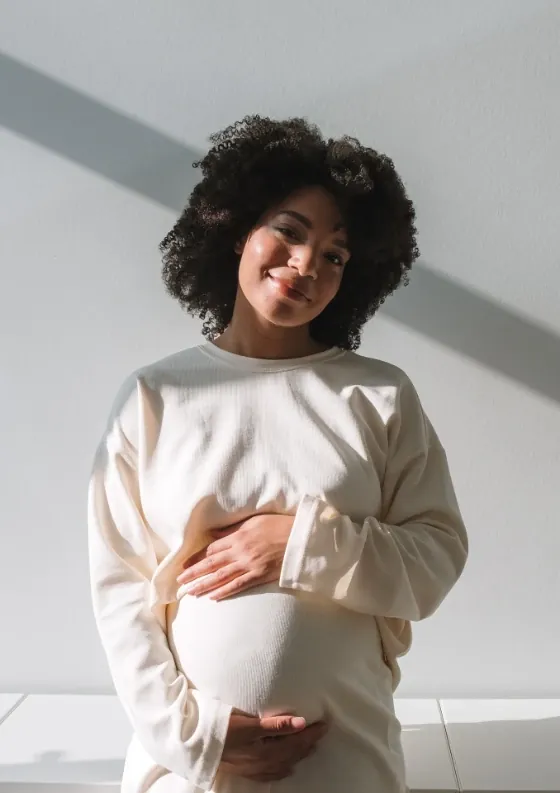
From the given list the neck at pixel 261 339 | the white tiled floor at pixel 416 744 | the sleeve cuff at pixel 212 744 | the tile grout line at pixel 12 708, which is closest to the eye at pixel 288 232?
the neck at pixel 261 339

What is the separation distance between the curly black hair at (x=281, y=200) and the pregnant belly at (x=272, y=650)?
506 mm

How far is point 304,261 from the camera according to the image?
122 centimetres

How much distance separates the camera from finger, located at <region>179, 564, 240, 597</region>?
117 cm

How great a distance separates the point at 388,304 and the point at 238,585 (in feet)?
3.28

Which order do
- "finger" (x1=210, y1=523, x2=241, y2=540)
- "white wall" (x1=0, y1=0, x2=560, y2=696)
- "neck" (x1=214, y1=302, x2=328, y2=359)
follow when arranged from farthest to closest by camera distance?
"white wall" (x1=0, y1=0, x2=560, y2=696), "neck" (x1=214, y1=302, x2=328, y2=359), "finger" (x1=210, y1=523, x2=241, y2=540)

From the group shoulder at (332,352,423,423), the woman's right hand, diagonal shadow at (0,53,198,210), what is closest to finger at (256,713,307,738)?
the woman's right hand

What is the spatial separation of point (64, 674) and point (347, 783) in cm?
116

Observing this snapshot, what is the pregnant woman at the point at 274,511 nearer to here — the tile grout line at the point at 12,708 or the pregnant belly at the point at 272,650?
the pregnant belly at the point at 272,650

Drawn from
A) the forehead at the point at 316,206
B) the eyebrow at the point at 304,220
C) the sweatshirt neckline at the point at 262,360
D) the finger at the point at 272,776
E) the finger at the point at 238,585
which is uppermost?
the forehead at the point at 316,206

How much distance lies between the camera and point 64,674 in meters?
2.05

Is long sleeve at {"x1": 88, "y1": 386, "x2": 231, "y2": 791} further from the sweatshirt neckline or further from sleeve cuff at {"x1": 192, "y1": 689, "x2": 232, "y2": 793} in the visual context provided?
the sweatshirt neckline

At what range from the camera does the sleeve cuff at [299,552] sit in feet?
3.69

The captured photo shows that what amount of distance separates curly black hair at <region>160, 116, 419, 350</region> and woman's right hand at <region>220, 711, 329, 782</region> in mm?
658

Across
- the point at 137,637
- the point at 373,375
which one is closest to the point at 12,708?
the point at 137,637
